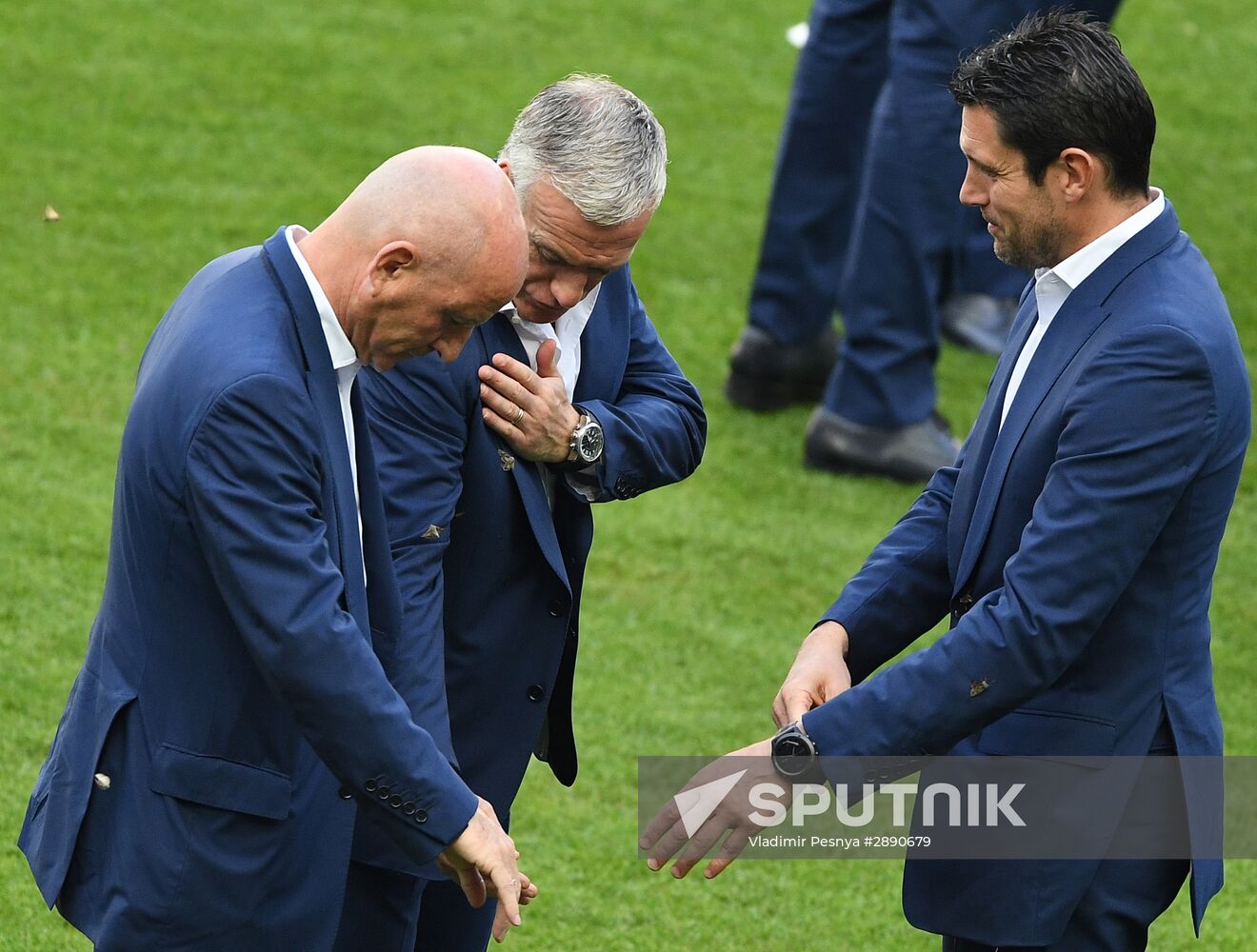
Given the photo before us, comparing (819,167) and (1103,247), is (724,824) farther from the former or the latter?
(819,167)

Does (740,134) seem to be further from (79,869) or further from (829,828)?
(79,869)

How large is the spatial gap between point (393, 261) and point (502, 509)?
696mm

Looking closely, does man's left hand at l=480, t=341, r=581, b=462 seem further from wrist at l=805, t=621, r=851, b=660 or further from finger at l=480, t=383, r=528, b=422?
wrist at l=805, t=621, r=851, b=660

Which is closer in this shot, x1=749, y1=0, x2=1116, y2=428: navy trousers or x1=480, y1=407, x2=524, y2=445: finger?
x1=480, y1=407, x2=524, y2=445: finger

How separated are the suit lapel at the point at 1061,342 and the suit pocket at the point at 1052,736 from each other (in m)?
0.28

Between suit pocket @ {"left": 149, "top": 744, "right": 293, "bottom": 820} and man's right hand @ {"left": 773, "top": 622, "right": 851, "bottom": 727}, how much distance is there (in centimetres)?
93

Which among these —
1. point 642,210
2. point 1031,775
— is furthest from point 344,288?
point 1031,775

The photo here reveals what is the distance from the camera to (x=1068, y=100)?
271cm

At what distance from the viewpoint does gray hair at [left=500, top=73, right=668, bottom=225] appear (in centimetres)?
290

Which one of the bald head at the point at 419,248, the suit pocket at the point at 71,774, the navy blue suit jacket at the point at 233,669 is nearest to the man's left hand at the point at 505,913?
the navy blue suit jacket at the point at 233,669

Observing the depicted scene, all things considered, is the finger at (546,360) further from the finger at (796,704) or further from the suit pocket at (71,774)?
the suit pocket at (71,774)

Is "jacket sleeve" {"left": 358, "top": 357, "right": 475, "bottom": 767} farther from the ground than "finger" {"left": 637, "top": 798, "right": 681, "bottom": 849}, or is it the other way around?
"jacket sleeve" {"left": 358, "top": 357, "right": 475, "bottom": 767}

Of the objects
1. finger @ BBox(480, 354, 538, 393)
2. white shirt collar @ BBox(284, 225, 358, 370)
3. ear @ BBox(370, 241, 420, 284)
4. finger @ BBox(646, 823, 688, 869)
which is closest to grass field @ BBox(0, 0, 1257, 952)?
finger @ BBox(646, 823, 688, 869)

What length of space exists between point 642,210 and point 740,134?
6.56m
